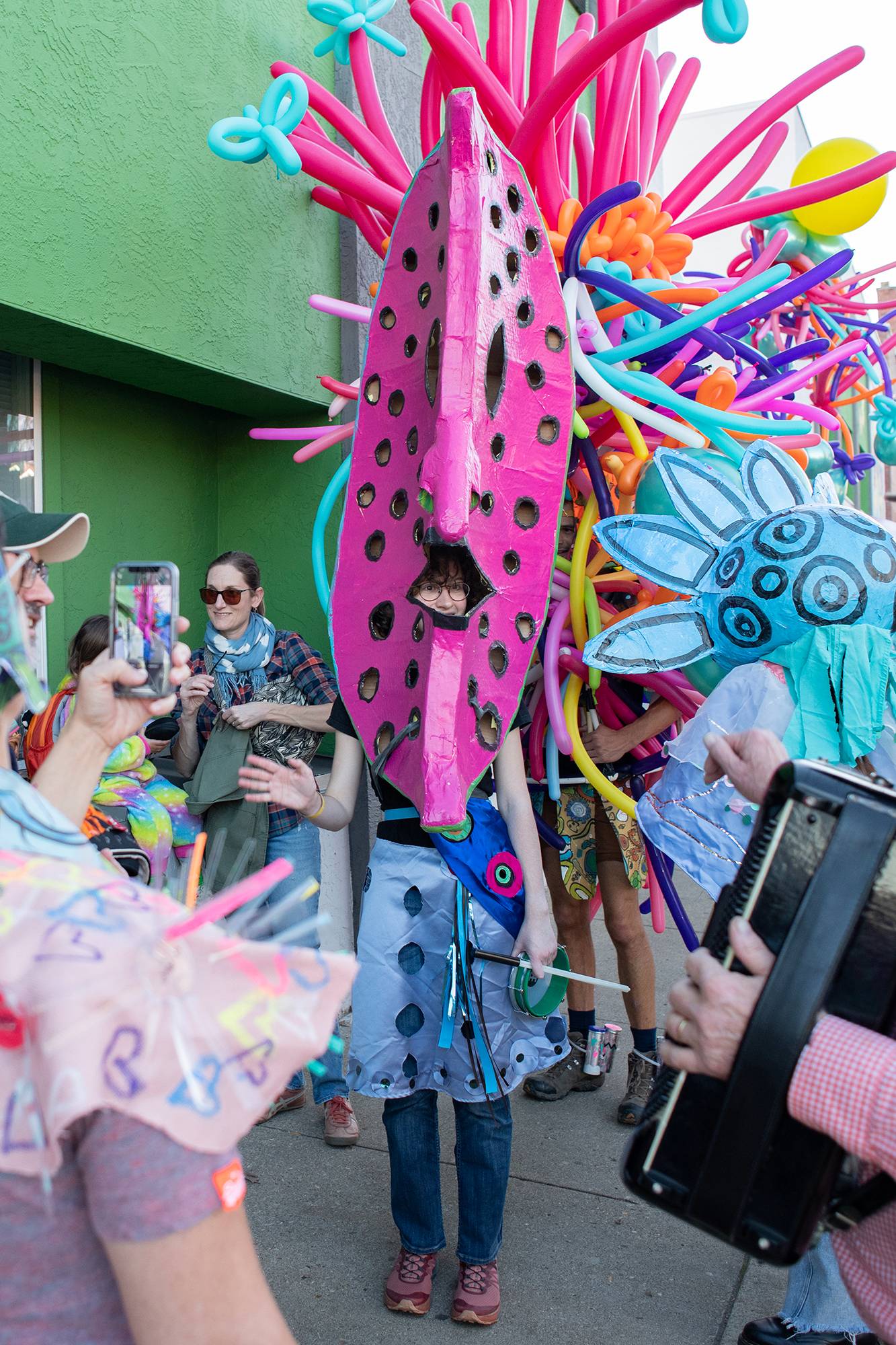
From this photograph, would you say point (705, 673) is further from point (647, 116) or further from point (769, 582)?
Answer: point (647, 116)

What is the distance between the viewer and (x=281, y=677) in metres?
3.05

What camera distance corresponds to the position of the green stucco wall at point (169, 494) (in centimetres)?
381

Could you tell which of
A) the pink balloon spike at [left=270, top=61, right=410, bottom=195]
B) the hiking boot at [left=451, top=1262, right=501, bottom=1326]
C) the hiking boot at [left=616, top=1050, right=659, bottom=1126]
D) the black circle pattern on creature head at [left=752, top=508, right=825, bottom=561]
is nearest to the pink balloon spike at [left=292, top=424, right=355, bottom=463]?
the pink balloon spike at [left=270, top=61, right=410, bottom=195]

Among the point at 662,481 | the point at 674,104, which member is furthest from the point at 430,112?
the point at 662,481

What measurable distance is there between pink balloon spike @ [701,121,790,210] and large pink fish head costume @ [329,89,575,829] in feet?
3.64

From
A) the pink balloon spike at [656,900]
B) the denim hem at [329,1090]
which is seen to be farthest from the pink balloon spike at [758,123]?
the denim hem at [329,1090]

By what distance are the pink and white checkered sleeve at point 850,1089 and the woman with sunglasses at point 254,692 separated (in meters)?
2.00

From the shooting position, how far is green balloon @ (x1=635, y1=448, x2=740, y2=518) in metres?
2.20

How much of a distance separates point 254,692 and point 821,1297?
197cm

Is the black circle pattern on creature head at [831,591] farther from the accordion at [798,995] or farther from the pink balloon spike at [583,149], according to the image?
the pink balloon spike at [583,149]

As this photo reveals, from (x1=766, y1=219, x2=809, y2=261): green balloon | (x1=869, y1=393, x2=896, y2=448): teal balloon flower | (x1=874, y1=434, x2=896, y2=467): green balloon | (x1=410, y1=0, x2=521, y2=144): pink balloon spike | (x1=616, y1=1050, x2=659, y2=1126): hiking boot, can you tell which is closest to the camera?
(x1=410, y1=0, x2=521, y2=144): pink balloon spike

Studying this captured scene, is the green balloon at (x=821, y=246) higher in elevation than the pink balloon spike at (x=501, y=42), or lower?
lower

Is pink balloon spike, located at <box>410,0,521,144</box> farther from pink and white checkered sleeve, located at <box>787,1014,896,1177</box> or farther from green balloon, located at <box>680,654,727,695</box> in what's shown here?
pink and white checkered sleeve, located at <box>787,1014,896,1177</box>

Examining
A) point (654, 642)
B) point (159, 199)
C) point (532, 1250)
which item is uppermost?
point (159, 199)
